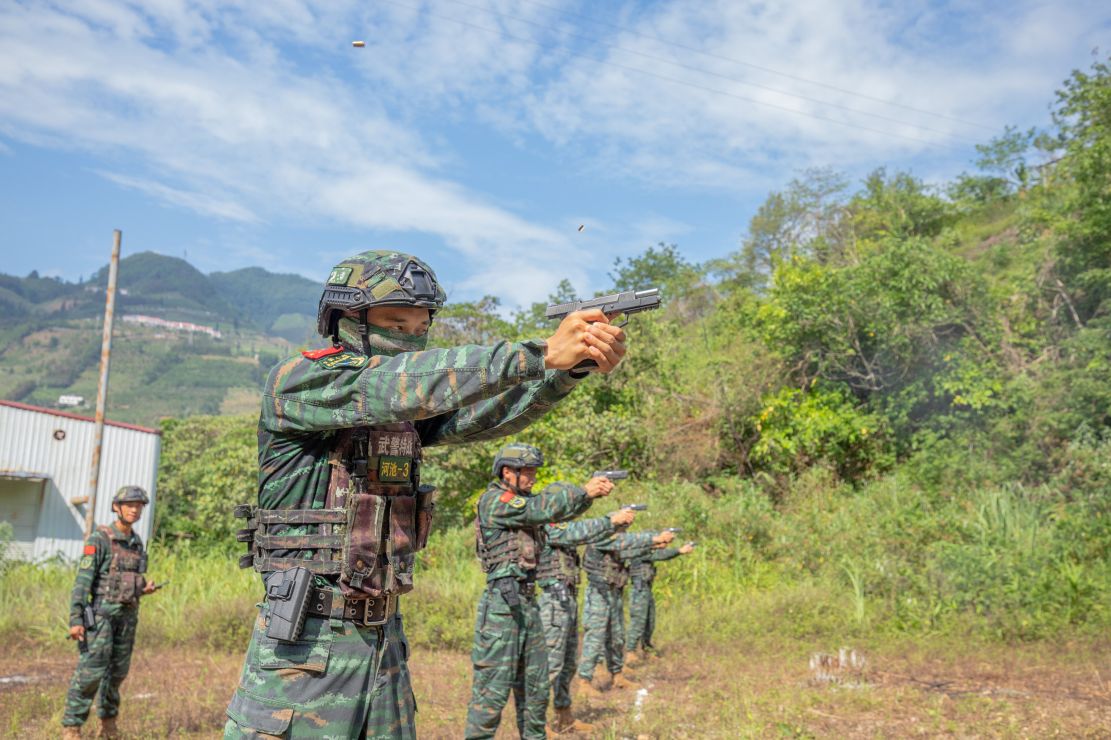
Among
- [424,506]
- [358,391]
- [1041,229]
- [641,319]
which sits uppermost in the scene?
[1041,229]

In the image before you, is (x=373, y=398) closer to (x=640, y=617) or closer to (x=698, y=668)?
(x=698, y=668)

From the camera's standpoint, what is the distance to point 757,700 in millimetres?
8336

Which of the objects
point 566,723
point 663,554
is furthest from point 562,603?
point 663,554

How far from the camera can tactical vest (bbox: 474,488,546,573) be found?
21.6 feet

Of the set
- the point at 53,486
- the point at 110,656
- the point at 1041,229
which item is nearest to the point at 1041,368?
the point at 1041,229

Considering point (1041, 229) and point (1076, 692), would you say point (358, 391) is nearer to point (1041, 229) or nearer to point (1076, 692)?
point (1076, 692)

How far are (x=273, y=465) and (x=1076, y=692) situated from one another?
29.0ft

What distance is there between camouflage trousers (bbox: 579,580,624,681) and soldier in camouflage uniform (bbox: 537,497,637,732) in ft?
3.49

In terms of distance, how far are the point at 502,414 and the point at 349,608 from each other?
2.75 feet

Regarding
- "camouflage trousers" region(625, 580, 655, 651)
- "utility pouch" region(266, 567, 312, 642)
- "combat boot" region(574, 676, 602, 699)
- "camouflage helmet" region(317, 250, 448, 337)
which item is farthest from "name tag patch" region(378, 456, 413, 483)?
"camouflage trousers" region(625, 580, 655, 651)

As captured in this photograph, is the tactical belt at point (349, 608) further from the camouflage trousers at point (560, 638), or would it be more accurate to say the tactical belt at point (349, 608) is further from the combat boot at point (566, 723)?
the combat boot at point (566, 723)

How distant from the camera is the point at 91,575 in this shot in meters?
7.70

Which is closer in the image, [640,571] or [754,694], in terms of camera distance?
[754,694]

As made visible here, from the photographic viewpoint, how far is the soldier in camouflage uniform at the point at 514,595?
236 inches
